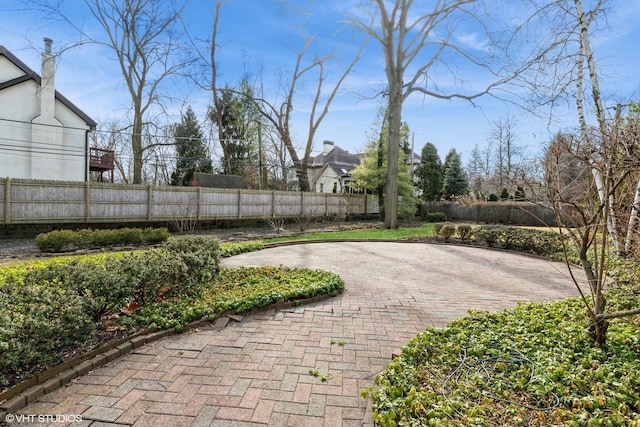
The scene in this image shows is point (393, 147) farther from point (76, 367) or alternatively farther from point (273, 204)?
point (76, 367)

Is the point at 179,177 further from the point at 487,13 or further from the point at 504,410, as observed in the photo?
the point at 504,410

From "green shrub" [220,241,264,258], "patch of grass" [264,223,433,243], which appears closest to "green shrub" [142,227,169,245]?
"green shrub" [220,241,264,258]

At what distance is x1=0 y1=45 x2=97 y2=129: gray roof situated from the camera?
1382 centimetres

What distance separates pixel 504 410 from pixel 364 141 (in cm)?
2166

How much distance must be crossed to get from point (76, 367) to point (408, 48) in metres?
18.2

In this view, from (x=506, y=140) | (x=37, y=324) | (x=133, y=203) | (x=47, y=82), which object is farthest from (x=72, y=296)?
(x=506, y=140)

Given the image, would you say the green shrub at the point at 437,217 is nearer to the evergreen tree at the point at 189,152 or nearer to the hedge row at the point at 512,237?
the hedge row at the point at 512,237

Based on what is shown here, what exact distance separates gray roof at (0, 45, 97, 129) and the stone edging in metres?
16.8

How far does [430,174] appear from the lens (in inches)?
1081

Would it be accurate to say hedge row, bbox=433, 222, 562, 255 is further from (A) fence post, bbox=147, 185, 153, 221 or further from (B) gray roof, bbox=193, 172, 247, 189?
(B) gray roof, bbox=193, 172, 247, 189

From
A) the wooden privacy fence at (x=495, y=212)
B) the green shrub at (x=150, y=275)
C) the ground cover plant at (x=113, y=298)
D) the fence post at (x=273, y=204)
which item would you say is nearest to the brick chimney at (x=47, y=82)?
the fence post at (x=273, y=204)

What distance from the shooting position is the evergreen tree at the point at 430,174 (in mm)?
27422

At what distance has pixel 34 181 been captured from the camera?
33.2ft

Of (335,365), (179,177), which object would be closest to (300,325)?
(335,365)
